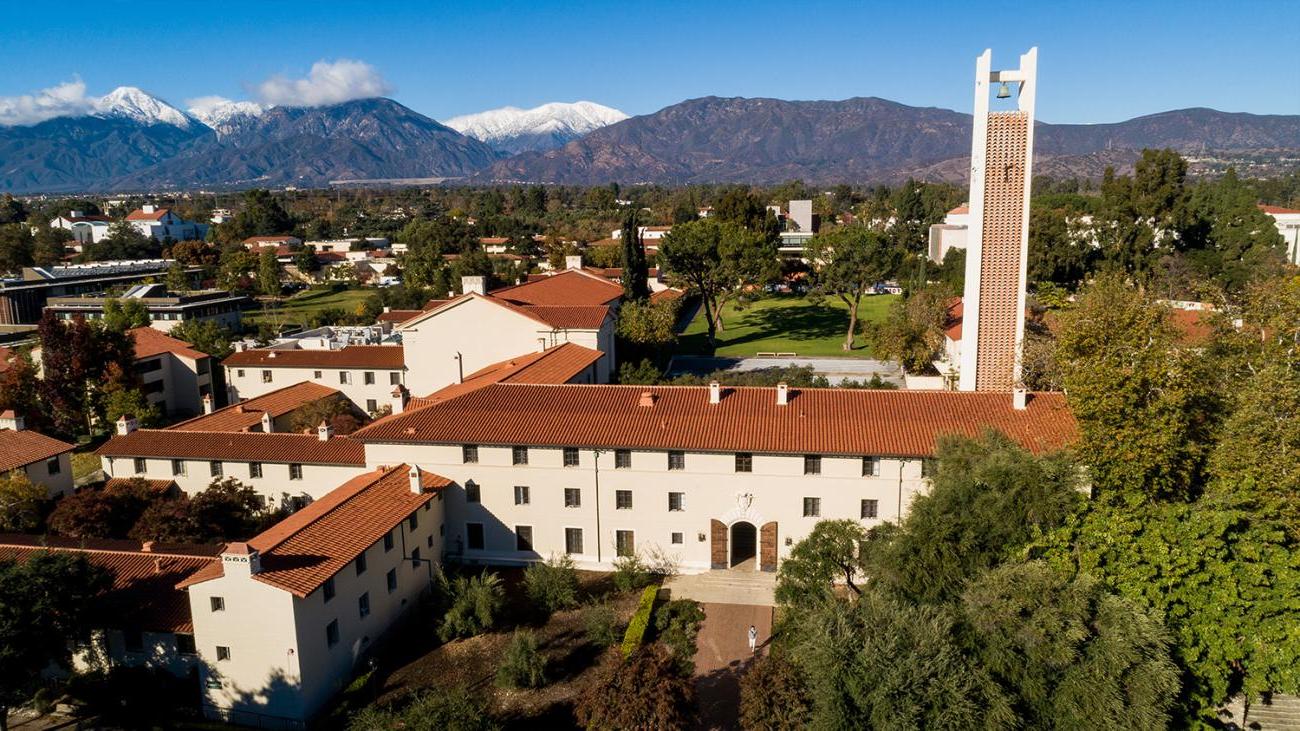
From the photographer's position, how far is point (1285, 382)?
22.4 meters

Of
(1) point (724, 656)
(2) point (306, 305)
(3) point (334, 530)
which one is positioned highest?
(3) point (334, 530)

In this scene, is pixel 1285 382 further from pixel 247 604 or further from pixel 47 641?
pixel 47 641

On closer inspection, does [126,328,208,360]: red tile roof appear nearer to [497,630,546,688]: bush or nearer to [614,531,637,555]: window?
[614,531,637,555]: window

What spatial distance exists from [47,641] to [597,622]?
14417mm

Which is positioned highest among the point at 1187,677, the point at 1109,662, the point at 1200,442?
the point at 1200,442

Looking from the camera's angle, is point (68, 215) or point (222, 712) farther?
point (68, 215)

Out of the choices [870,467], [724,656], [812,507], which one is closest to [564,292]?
[812,507]

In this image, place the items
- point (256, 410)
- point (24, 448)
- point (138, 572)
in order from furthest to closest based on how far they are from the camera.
A: point (256, 410) < point (24, 448) < point (138, 572)

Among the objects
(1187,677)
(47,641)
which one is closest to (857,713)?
(1187,677)

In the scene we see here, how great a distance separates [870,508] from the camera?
28.2 m

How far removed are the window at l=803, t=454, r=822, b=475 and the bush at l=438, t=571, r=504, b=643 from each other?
11150mm

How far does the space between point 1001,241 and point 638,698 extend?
2797 centimetres

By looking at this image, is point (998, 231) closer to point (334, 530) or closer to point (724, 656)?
point (724, 656)

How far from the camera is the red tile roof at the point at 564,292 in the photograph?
177 feet
